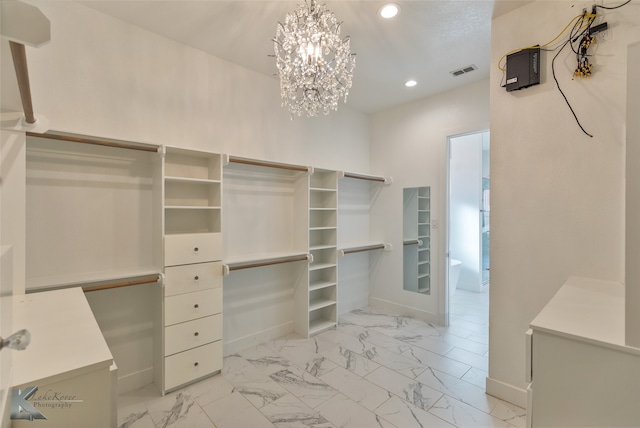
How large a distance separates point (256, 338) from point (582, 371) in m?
2.61

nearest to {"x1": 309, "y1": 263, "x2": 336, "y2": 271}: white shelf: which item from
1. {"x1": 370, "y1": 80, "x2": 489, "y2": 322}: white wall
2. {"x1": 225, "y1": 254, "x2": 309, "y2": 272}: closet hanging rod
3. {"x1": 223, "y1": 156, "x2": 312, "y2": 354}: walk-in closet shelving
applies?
{"x1": 223, "y1": 156, "x2": 312, "y2": 354}: walk-in closet shelving

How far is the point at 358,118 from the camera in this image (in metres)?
4.11

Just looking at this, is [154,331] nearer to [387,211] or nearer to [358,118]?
[387,211]

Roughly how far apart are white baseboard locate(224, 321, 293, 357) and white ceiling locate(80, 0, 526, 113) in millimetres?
2724

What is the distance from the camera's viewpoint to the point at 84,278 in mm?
1891

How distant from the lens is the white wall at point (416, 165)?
336 cm

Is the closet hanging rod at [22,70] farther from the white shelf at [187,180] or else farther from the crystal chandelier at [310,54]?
the crystal chandelier at [310,54]

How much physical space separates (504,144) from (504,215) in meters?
0.52

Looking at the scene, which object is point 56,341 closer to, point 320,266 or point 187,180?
point 187,180

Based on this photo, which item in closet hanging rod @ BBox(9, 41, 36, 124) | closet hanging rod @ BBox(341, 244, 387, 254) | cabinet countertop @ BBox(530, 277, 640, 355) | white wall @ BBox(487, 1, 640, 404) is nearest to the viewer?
closet hanging rod @ BBox(9, 41, 36, 124)

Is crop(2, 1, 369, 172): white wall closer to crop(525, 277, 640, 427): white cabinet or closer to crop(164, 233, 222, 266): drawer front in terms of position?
crop(164, 233, 222, 266): drawer front

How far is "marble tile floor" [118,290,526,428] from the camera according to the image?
1.91m

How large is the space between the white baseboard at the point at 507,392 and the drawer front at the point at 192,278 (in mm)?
2252

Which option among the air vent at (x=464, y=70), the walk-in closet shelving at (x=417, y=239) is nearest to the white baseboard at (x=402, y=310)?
the walk-in closet shelving at (x=417, y=239)
